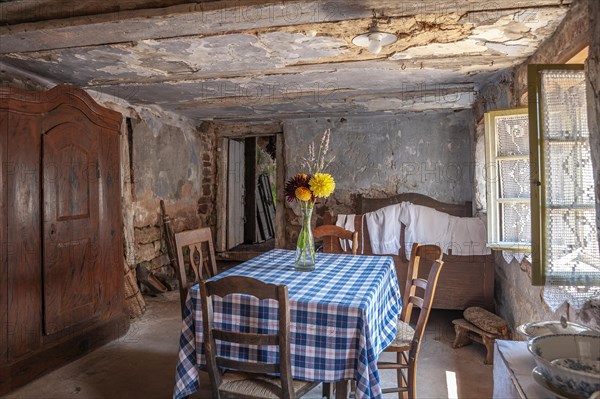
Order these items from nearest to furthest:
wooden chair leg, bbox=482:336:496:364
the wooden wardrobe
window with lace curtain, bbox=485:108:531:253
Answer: the wooden wardrobe → window with lace curtain, bbox=485:108:531:253 → wooden chair leg, bbox=482:336:496:364

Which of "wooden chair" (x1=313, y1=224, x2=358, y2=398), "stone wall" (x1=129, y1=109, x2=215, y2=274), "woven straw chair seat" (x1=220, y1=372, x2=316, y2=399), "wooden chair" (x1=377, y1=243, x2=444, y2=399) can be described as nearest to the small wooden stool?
"wooden chair" (x1=377, y1=243, x2=444, y2=399)

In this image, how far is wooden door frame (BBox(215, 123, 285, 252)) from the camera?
20.1ft

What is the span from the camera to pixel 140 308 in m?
4.32

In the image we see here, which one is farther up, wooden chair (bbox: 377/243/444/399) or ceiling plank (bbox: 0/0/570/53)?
ceiling plank (bbox: 0/0/570/53)

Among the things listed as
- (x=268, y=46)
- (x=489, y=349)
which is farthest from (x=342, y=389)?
(x=268, y=46)

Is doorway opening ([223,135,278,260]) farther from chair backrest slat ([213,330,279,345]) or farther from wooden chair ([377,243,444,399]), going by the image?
chair backrest slat ([213,330,279,345])

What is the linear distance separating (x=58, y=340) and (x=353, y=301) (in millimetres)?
2481

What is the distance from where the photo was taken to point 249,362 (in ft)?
5.78

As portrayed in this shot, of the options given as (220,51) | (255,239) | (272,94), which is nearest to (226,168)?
(255,239)

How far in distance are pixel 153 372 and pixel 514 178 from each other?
3.08m

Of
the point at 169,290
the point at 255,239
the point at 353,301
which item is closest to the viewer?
the point at 353,301

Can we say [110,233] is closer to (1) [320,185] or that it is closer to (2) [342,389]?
(1) [320,185]

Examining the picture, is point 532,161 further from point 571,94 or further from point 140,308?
point 140,308

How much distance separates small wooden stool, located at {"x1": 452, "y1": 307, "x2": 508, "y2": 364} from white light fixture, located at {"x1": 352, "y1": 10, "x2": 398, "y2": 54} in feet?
7.82
